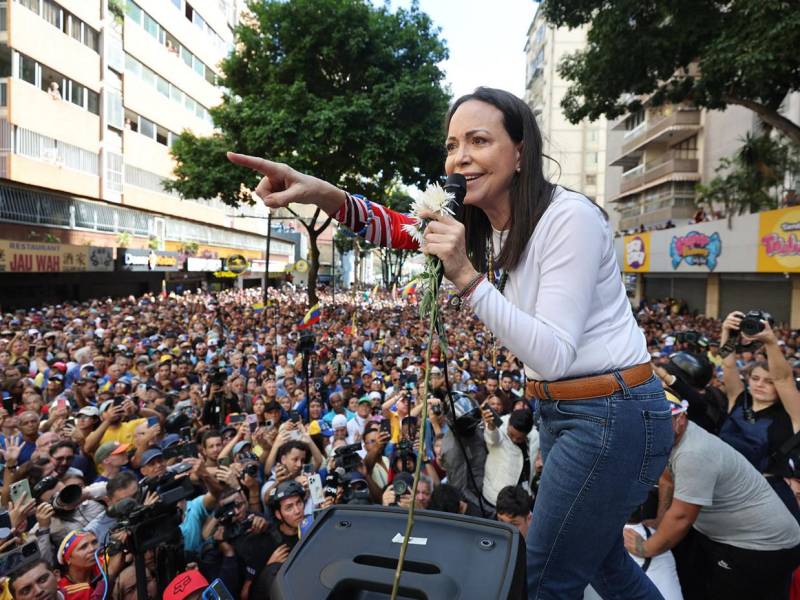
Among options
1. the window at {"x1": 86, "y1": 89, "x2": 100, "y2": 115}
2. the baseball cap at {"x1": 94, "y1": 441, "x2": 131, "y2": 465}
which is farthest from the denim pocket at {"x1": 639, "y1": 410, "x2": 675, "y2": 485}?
the window at {"x1": 86, "y1": 89, "x2": 100, "y2": 115}

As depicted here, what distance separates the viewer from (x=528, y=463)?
17.0 feet

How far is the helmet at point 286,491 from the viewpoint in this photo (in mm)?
4715

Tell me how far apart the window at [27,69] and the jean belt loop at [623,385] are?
92.1 feet

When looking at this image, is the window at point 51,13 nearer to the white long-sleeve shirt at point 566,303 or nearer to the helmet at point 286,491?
the helmet at point 286,491

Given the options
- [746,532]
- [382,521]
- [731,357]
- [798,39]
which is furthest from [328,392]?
[798,39]

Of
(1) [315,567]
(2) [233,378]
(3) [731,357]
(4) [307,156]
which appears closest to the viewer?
(1) [315,567]

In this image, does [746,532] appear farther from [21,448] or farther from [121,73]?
[121,73]

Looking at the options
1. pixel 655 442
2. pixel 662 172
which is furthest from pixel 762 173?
pixel 655 442

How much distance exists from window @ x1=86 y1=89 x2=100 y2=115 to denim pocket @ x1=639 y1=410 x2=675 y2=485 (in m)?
31.8

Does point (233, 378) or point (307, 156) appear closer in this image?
point (233, 378)

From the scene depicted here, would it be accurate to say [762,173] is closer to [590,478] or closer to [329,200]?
[329,200]

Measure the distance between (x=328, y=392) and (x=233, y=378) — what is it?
67.4 inches

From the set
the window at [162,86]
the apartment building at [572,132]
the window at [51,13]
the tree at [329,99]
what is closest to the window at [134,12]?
the window at [162,86]

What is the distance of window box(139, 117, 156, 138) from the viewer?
107 ft
